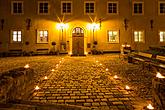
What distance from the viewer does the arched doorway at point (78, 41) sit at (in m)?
25.5

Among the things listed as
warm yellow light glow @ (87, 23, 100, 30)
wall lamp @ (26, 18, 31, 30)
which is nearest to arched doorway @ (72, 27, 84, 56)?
warm yellow light glow @ (87, 23, 100, 30)

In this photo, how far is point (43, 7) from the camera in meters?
25.7

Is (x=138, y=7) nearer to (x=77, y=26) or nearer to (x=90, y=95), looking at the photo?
(x=77, y=26)

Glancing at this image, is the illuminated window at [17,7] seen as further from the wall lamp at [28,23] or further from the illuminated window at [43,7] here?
the illuminated window at [43,7]

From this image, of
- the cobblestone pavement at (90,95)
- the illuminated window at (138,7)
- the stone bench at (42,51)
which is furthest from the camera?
the illuminated window at (138,7)

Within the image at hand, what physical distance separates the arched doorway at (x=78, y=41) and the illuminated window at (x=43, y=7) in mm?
3424

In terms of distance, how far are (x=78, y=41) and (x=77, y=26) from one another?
1.49m

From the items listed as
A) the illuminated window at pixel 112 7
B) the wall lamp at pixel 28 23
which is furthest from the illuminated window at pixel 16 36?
the illuminated window at pixel 112 7

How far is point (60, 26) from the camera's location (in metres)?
25.2

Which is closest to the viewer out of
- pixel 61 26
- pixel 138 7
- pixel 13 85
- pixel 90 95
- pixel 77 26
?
pixel 13 85

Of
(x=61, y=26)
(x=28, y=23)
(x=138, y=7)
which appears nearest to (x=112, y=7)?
(x=138, y=7)

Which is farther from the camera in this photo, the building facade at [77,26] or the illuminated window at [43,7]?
the illuminated window at [43,7]

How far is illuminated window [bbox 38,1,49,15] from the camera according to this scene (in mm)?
25623

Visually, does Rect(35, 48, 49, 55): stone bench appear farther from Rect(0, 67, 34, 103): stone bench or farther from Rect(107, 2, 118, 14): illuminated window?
Rect(0, 67, 34, 103): stone bench
